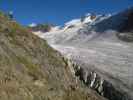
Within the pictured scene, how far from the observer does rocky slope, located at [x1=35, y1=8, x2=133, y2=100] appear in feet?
91.6

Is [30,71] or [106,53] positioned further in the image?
[106,53]

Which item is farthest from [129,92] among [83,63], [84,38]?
[84,38]

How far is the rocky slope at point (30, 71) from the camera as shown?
1414 cm

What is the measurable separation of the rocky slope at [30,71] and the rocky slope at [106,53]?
7611 millimetres

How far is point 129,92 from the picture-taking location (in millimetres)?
26625

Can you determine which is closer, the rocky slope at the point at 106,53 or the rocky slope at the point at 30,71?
the rocky slope at the point at 30,71

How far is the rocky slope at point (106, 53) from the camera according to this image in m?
27.9

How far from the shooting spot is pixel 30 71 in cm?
1605

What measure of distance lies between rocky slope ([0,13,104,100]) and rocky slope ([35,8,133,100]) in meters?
7.61

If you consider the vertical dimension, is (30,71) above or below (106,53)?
below

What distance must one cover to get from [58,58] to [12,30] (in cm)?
389

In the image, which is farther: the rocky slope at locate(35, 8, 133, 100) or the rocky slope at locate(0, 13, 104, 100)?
the rocky slope at locate(35, 8, 133, 100)

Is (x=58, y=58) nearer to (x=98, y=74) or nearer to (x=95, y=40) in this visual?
(x=98, y=74)

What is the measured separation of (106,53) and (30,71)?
26.5 m
